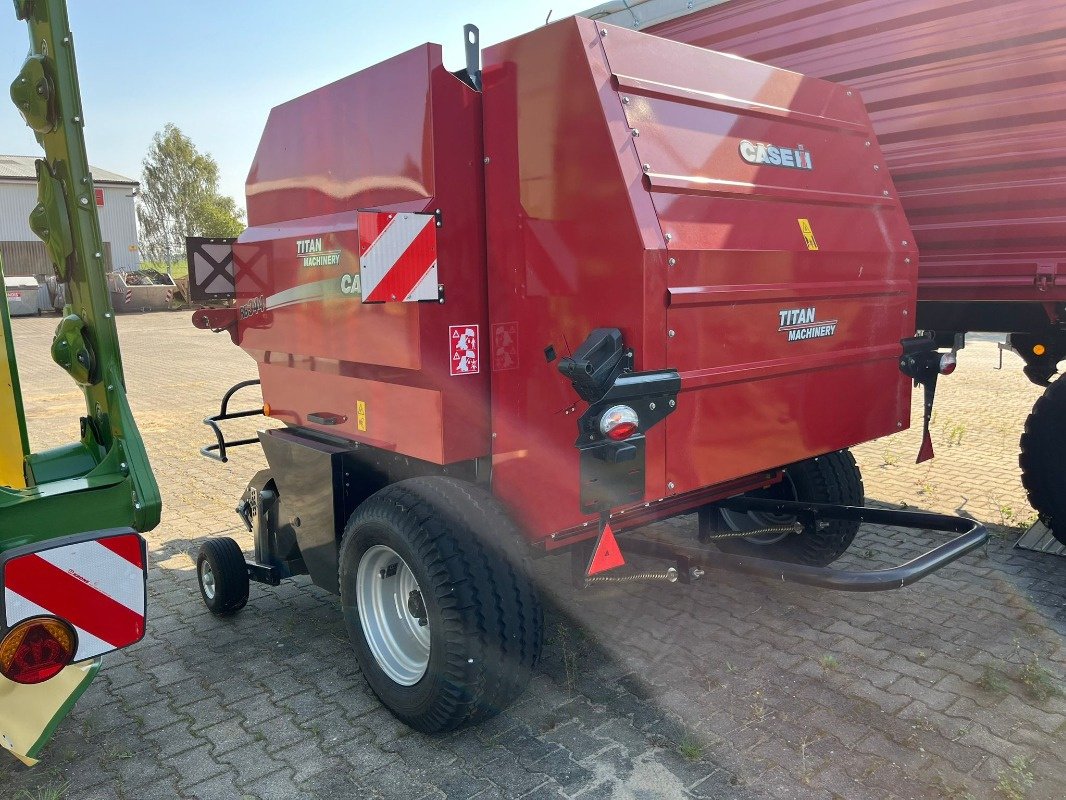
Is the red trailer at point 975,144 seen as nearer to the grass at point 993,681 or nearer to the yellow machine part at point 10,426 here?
the grass at point 993,681

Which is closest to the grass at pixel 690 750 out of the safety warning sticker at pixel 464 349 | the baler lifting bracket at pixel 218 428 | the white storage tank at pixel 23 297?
the safety warning sticker at pixel 464 349

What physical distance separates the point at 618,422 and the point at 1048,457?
2946 millimetres

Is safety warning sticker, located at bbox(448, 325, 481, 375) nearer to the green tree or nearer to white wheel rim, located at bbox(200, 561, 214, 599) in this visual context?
white wheel rim, located at bbox(200, 561, 214, 599)

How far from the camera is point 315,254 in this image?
10.5 feet

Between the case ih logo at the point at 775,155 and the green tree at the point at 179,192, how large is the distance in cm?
5357

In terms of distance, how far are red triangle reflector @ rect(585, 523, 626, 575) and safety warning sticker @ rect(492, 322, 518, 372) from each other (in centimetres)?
66

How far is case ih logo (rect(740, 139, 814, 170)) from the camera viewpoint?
9.46 ft

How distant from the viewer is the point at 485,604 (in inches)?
99.0

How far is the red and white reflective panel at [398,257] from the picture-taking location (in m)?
2.59

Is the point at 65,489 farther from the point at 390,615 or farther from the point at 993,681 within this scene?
the point at 993,681

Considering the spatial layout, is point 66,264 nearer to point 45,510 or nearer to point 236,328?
point 45,510

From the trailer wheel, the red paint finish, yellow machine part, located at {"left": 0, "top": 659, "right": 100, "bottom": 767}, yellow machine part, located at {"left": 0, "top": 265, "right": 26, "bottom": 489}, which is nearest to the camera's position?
yellow machine part, located at {"left": 0, "top": 659, "right": 100, "bottom": 767}

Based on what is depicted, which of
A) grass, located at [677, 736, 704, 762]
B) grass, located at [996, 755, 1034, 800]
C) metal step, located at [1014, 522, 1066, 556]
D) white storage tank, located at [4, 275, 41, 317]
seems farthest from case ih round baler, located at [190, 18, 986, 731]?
white storage tank, located at [4, 275, 41, 317]

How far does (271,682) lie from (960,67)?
4141 millimetres
